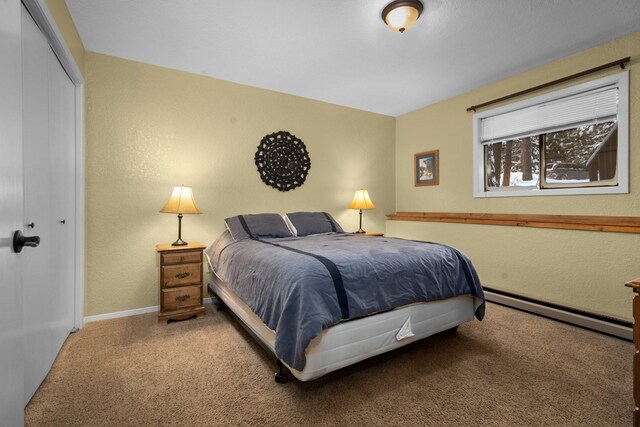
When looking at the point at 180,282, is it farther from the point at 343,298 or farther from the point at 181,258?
the point at 343,298

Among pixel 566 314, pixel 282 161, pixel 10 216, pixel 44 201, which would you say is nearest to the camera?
pixel 10 216

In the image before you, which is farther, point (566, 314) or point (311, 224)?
point (311, 224)

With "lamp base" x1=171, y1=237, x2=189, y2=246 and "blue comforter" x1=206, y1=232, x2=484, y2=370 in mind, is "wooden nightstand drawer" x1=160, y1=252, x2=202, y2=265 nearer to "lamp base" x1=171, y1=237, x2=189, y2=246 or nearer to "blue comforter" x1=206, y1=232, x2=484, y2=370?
"lamp base" x1=171, y1=237, x2=189, y2=246

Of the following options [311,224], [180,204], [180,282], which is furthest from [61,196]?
[311,224]

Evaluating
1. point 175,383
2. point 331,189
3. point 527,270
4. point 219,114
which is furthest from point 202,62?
point 527,270

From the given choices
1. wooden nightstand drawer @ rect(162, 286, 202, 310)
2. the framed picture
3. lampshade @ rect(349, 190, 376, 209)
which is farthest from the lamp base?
the framed picture

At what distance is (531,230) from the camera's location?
9.79 ft

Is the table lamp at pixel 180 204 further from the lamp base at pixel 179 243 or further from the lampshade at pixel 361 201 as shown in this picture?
the lampshade at pixel 361 201

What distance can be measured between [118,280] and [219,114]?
6.42 feet

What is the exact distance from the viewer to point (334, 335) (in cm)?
163

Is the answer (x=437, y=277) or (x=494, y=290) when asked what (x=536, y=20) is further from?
(x=494, y=290)

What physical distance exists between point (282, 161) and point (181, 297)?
187cm

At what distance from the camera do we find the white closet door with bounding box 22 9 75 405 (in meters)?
1.56

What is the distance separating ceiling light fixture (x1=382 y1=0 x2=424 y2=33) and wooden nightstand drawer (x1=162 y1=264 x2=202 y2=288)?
8.40 feet
